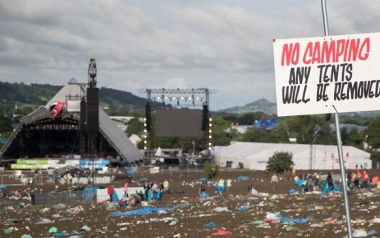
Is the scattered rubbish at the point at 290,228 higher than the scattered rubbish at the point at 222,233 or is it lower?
higher

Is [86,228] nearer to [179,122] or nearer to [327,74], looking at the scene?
[327,74]

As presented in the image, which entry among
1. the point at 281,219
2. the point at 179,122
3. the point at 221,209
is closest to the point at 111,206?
the point at 221,209

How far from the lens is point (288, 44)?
5.09 meters

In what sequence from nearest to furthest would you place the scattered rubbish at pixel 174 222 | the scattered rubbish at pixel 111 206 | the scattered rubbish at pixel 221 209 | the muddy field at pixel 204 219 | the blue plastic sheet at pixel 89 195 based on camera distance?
the muddy field at pixel 204 219
the scattered rubbish at pixel 174 222
the scattered rubbish at pixel 221 209
the scattered rubbish at pixel 111 206
the blue plastic sheet at pixel 89 195

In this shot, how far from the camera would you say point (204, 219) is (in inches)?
754

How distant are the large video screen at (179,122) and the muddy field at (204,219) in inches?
1548

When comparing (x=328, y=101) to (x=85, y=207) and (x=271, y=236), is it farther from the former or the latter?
(x=85, y=207)

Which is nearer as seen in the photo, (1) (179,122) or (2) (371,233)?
(2) (371,233)

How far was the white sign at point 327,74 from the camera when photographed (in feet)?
16.7

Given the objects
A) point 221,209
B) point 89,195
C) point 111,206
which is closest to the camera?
point 221,209

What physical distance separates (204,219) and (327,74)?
1451cm

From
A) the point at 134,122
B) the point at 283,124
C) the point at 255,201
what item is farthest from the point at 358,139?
the point at 255,201

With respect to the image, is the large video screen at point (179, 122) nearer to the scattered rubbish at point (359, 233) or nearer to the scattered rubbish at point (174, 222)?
the scattered rubbish at point (174, 222)

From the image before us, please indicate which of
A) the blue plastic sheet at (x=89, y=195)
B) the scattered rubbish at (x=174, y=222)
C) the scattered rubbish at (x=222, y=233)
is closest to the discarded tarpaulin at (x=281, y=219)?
the scattered rubbish at (x=222, y=233)
